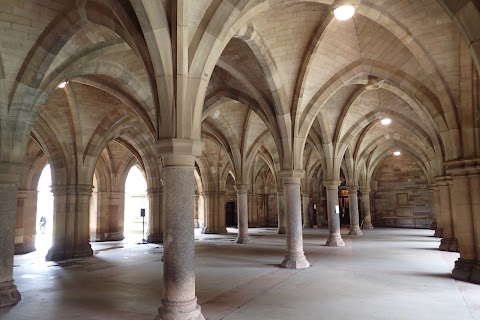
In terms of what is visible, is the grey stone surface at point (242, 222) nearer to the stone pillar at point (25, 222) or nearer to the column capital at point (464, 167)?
the stone pillar at point (25, 222)

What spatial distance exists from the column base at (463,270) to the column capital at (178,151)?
20.2 feet

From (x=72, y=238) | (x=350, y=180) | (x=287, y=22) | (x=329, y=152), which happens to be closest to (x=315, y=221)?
(x=350, y=180)

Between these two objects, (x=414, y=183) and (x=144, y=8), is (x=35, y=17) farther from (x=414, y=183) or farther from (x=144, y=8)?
(x=414, y=183)

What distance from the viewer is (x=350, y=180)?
19797 millimetres

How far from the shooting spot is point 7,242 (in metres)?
6.16

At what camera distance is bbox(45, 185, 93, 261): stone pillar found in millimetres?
11773

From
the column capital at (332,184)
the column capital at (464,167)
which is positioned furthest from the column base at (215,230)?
the column capital at (464,167)

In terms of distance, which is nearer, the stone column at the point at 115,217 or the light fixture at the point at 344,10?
the light fixture at the point at 344,10

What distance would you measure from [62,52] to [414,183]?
26625 millimetres

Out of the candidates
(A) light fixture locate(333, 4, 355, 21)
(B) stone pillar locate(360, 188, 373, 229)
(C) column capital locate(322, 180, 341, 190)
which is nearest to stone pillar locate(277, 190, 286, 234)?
(C) column capital locate(322, 180, 341, 190)

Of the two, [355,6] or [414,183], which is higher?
[355,6]

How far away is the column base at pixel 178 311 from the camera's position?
14.9 ft

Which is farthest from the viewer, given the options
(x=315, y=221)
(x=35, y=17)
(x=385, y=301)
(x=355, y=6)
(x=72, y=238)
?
(x=315, y=221)

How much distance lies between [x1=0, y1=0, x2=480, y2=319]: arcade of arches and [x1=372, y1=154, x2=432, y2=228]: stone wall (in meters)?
10.2
